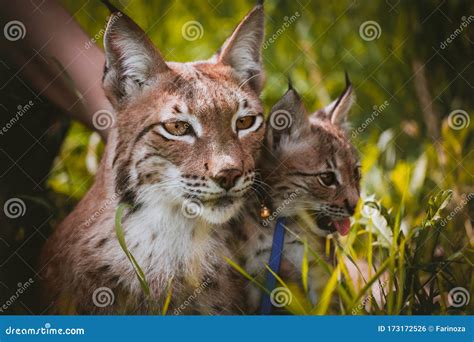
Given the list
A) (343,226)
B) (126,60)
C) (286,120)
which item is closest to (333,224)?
(343,226)

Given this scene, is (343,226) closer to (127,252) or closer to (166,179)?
(166,179)

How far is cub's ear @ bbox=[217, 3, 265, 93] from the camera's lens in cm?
349

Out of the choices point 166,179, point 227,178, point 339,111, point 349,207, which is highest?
point 339,111

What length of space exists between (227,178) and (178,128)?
313 mm

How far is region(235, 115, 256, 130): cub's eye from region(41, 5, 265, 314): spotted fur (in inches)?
0.5

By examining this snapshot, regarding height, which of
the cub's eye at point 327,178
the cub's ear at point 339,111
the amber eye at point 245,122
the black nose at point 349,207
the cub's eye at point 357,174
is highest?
the cub's ear at point 339,111

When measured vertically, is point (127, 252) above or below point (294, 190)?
below

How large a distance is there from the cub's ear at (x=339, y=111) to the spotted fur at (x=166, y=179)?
449mm

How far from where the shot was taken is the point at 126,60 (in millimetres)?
3387

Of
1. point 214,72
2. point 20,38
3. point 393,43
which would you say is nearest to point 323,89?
point 393,43

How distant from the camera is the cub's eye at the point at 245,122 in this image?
343cm

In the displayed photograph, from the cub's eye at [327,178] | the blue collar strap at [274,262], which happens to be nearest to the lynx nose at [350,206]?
the cub's eye at [327,178]

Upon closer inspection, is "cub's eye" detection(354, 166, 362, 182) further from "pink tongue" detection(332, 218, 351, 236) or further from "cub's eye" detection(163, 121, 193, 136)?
"cub's eye" detection(163, 121, 193, 136)

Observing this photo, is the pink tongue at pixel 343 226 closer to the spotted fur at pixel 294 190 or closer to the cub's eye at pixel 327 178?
the spotted fur at pixel 294 190
